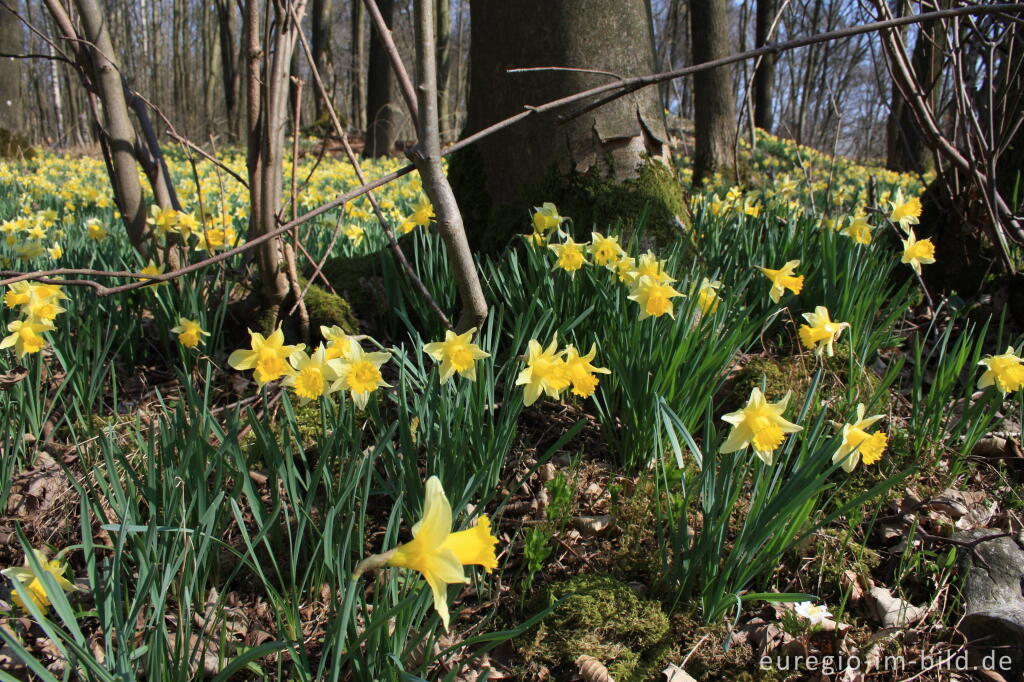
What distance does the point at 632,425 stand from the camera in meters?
1.94

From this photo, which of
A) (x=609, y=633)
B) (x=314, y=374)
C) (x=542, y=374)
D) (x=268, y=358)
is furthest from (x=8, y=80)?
(x=609, y=633)

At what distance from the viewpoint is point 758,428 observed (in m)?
1.35

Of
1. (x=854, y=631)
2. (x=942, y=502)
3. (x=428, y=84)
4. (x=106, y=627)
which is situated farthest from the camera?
(x=942, y=502)

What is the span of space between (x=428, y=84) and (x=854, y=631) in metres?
1.66

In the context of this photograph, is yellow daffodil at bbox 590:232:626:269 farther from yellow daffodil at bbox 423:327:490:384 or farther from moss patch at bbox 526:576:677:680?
moss patch at bbox 526:576:677:680

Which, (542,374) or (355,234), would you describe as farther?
(355,234)

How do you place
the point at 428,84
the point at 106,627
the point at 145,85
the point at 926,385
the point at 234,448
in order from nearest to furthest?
the point at 106,627
the point at 234,448
the point at 428,84
the point at 926,385
the point at 145,85

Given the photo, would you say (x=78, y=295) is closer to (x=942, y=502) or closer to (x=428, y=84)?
(x=428, y=84)

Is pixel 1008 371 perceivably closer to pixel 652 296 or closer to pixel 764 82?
pixel 652 296

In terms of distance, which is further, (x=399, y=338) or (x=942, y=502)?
(x=399, y=338)

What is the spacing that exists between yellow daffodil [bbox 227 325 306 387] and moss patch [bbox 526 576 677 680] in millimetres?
802

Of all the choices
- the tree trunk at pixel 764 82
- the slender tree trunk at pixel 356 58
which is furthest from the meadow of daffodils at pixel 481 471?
the tree trunk at pixel 764 82

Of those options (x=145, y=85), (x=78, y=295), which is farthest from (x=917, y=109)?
(x=145, y=85)

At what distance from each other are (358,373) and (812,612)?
113 cm
